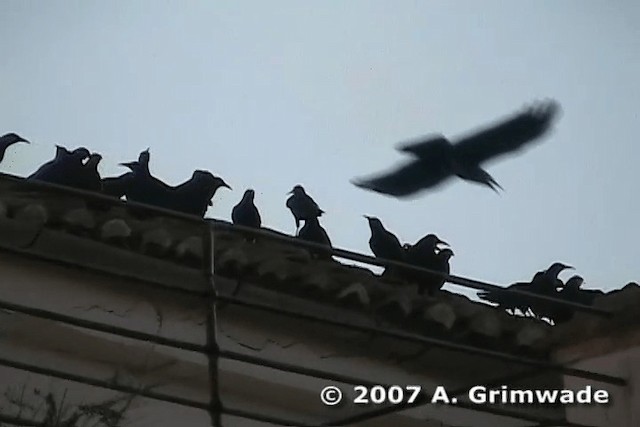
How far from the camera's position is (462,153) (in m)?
4.86

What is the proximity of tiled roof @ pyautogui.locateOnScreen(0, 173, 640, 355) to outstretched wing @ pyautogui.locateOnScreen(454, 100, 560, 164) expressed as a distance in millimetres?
1752

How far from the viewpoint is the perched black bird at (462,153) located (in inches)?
176

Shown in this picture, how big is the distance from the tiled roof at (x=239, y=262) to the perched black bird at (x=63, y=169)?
1.89 ft

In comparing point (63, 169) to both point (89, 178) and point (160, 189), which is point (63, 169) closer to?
point (89, 178)

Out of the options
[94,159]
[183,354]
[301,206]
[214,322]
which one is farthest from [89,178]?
[214,322]

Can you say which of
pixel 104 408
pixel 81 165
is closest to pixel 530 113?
pixel 81 165

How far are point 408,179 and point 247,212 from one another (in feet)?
3.48

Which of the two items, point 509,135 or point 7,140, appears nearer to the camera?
point 7,140

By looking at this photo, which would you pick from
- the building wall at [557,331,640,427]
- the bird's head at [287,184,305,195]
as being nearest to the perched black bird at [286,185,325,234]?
the bird's head at [287,184,305,195]

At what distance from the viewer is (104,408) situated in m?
2.42

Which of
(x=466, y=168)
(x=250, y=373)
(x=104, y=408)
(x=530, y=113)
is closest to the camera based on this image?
(x=104, y=408)

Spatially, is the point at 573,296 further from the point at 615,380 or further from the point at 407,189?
the point at 615,380

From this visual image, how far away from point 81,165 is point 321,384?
118 centimetres

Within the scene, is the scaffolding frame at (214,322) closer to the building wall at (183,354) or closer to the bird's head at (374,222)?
the building wall at (183,354)
